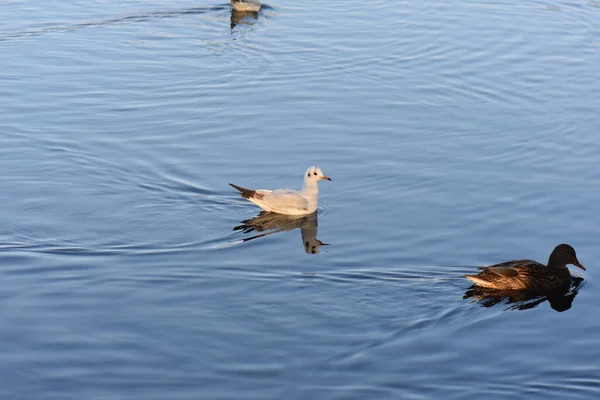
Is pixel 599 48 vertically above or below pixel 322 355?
above

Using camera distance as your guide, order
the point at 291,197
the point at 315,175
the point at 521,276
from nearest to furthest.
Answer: the point at 521,276 → the point at 291,197 → the point at 315,175

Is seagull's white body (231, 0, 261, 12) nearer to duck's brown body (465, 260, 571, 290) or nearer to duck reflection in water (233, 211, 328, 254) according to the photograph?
duck reflection in water (233, 211, 328, 254)

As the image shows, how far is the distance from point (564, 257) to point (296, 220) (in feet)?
15.5

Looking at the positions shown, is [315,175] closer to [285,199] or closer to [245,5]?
[285,199]

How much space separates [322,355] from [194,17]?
21.9 metres

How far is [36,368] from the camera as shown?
1217cm

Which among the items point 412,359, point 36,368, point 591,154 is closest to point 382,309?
point 412,359

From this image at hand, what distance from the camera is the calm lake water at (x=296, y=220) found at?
1246cm

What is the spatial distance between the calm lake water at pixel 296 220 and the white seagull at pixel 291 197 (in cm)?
22

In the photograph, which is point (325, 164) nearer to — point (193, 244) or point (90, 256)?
point (193, 244)

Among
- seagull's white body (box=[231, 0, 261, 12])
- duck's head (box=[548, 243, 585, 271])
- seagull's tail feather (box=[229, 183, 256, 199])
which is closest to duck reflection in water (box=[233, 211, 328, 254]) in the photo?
seagull's tail feather (box=[229, 183, 256, 199])

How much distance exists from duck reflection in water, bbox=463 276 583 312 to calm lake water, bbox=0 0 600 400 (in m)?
0.07

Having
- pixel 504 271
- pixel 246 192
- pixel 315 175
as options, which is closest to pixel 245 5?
pixel 315 175

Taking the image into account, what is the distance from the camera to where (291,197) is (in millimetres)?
17891
